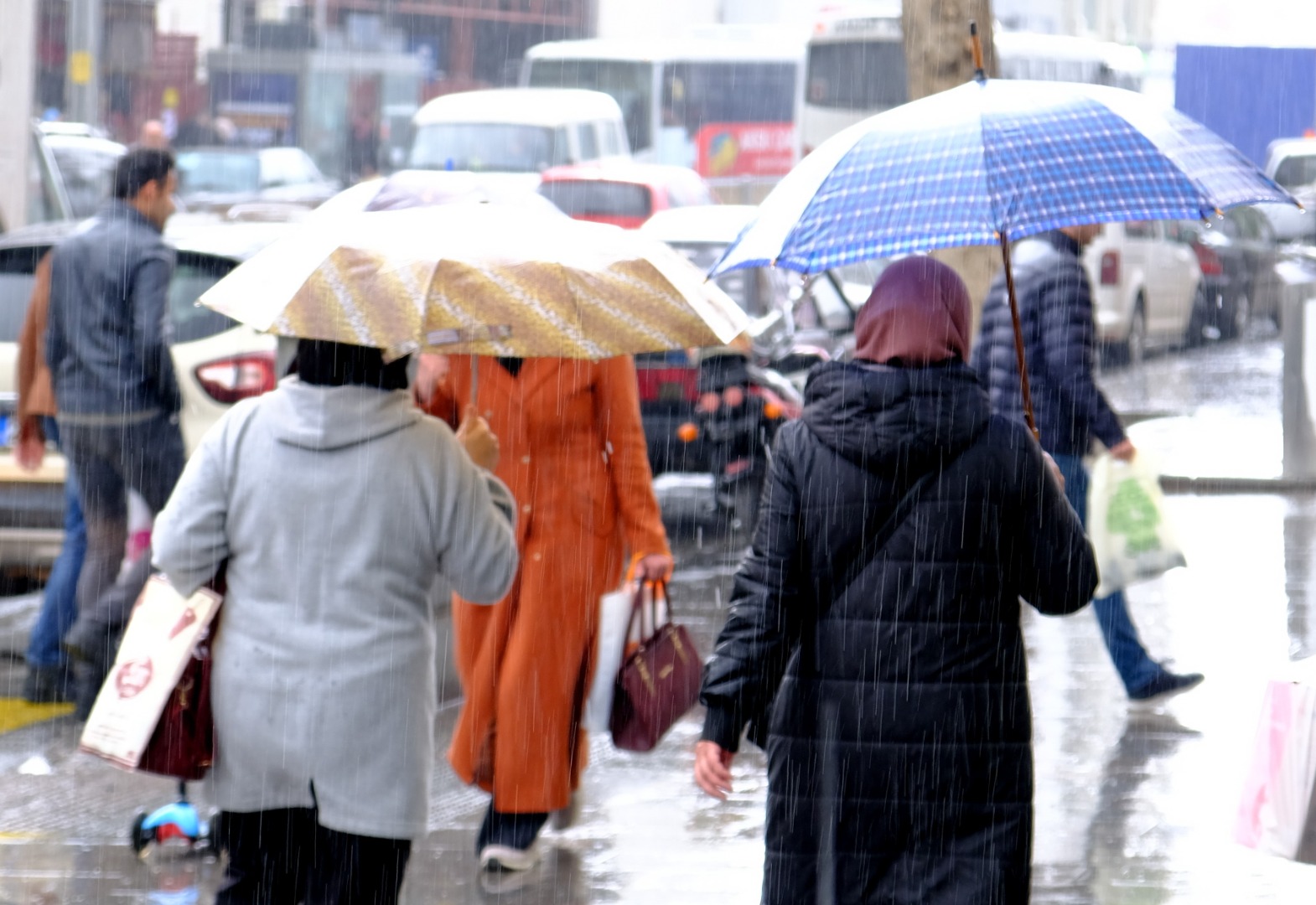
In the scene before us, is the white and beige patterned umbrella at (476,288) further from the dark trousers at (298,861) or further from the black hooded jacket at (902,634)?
the dark trousers at (298,861)

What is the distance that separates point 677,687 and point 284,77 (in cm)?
3761

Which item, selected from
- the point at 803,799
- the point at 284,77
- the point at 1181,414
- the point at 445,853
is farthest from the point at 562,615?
the point at 284,77

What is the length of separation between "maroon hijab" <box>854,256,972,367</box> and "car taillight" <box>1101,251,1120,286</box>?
1690cm

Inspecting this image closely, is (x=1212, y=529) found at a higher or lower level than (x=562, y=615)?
lower

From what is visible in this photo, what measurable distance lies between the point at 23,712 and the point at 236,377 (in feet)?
4.94

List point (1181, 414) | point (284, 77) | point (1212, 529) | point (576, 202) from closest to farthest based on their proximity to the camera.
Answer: point (1212, 529), point (1181, 414), point (576, 202), point (284, 77)

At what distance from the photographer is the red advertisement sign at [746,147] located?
31844 mm

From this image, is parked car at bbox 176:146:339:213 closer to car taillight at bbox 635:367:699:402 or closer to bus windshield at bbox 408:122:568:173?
bus windshield at bbox 408:122:568:173

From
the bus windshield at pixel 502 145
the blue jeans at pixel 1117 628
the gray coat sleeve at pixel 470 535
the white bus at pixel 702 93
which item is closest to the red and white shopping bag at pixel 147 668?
the gray coat sleeve at pixel 470 535

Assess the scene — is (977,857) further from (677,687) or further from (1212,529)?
(1212,529)

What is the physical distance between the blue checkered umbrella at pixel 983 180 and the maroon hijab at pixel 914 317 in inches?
9.2

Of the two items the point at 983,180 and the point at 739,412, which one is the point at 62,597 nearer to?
the point at 739,412

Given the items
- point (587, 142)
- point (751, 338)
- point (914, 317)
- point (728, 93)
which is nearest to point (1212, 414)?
point (751, 338)

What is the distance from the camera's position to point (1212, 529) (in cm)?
→ 1127
